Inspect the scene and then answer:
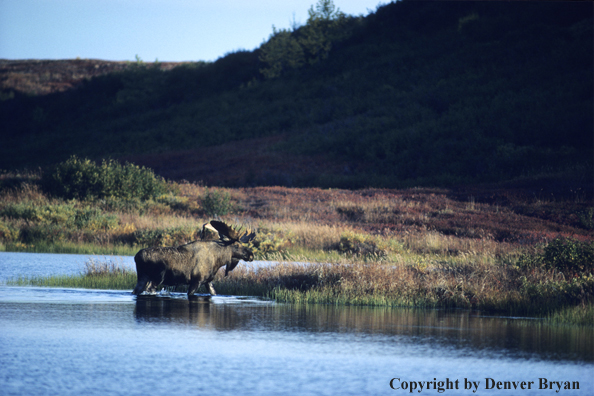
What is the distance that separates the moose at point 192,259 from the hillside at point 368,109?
26677 mm

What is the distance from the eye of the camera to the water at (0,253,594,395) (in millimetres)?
6539

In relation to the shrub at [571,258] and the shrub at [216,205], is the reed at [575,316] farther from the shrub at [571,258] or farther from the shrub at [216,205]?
the shrub at [216,205]

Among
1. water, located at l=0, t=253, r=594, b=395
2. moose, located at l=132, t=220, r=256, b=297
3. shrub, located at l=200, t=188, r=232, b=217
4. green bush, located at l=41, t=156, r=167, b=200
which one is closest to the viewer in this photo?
water, located at l=0, t=253, r=594, b=395

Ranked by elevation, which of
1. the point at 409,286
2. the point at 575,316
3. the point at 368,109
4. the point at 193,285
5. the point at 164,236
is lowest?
the point at 575,316

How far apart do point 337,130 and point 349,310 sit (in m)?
45.6

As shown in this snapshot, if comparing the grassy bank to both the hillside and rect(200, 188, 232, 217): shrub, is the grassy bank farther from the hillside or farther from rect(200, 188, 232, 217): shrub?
the hillside

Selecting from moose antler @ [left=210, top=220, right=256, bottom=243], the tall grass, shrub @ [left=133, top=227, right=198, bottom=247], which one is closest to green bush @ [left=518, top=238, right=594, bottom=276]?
moose antler @ [left=210, top=220, right=256, bottom=243]

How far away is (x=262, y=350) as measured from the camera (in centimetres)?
799

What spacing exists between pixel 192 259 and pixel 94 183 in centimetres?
2104

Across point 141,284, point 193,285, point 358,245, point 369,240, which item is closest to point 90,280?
point 141,284

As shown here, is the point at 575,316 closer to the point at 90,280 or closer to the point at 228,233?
the point at 228,233

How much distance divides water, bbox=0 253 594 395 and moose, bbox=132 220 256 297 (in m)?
0.47

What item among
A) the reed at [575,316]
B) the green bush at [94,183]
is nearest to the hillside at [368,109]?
the green bush at [94,183]

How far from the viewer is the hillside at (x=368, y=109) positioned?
46219 millimetres
